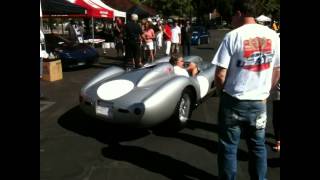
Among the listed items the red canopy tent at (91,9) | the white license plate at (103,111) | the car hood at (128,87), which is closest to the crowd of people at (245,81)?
the car hood at (128,87)

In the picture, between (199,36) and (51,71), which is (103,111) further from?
(199,36)

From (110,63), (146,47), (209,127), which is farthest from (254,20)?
(110,63)

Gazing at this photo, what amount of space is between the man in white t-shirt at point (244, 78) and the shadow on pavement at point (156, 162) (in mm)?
738

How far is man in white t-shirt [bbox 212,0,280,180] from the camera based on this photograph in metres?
3.37

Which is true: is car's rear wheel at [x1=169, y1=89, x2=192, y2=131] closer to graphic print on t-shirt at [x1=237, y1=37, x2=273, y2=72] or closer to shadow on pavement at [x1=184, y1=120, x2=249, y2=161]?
shadow on pavement at [x1=184, y1=120, x2=249, y2=161]

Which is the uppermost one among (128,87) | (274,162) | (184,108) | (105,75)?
(105,75)

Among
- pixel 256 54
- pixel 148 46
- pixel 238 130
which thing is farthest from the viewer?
pixel 148 46

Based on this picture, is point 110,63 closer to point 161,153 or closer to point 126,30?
point 126,30

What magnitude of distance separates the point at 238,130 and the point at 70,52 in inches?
384

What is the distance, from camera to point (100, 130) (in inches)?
231

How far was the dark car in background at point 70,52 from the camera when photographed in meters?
12.4

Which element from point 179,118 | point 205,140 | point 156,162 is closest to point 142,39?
point 179,118

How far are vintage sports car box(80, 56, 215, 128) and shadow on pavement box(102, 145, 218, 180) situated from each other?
1.33ft
